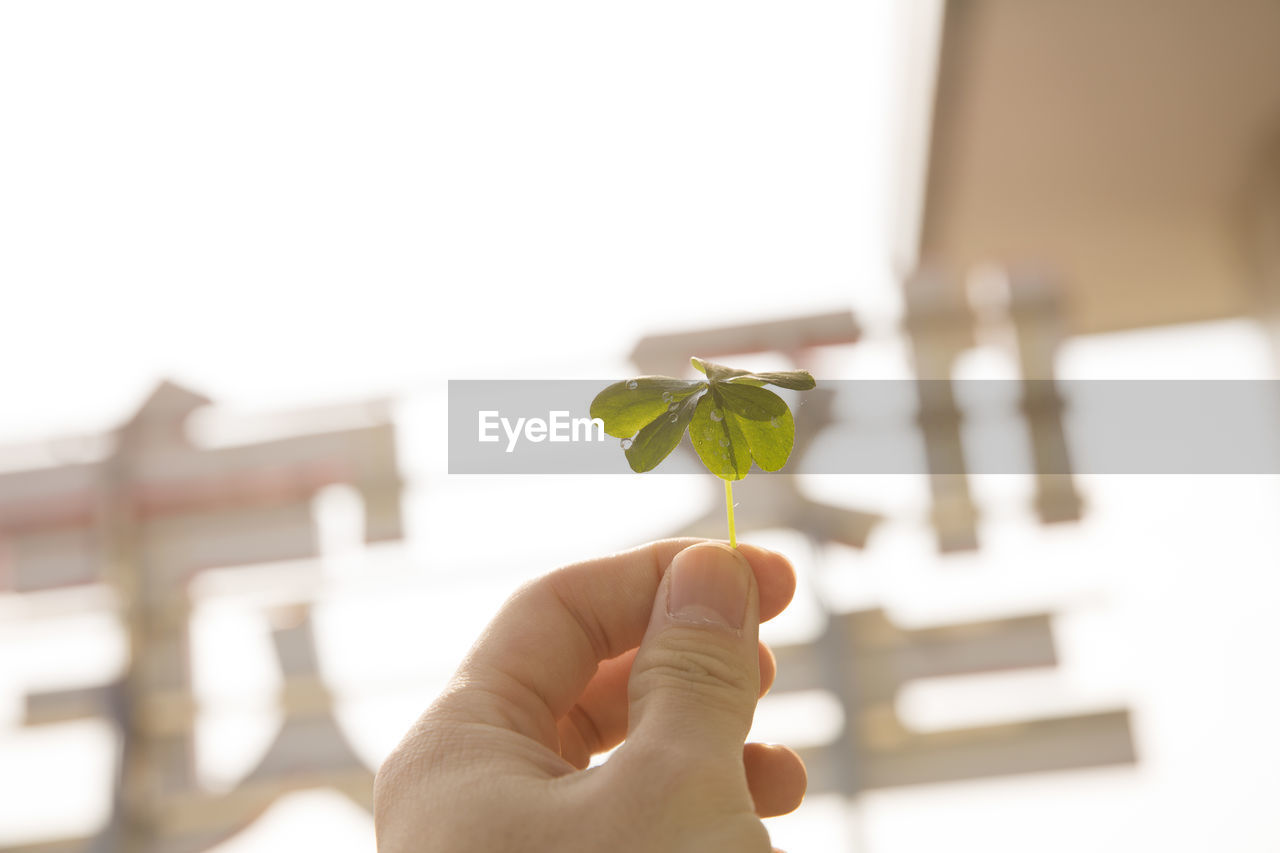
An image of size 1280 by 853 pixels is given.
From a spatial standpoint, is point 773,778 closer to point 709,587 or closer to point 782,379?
point 709,587

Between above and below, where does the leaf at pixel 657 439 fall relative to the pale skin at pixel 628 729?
above

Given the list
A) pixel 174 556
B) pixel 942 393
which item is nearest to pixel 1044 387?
pixel 942 393

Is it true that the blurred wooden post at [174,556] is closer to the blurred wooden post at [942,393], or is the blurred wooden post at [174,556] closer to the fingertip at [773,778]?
the blurred wooden post at [942,393]

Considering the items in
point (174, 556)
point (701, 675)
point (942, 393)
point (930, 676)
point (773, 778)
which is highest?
point (942, 393)

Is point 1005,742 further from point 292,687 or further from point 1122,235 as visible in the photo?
point 292,687

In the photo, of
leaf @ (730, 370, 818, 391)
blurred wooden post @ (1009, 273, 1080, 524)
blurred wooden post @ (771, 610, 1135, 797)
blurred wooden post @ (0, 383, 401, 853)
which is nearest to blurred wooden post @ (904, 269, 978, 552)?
blurred wooden post @ (1009, 273, 1080, 524)

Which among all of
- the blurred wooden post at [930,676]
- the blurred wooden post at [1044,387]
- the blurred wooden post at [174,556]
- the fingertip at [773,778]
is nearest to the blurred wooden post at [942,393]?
the blurred wooden post at [1044,387]

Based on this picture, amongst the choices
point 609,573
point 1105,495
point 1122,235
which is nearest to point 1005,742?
point 1105,495
